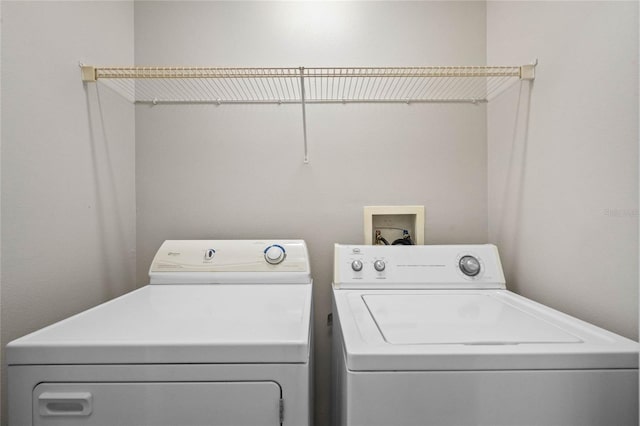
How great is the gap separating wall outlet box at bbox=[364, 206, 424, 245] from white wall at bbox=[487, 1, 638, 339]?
417 millimetres

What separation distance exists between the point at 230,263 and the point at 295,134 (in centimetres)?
76

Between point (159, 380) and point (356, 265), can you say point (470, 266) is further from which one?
point (159, 380)

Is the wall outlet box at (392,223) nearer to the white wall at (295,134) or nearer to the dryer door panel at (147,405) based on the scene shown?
the white wall at (295,134)

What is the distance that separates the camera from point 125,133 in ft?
4.63

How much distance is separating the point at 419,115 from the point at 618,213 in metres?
0.94

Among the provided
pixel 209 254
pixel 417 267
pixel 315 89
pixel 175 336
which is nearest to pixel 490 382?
pixel 417 267

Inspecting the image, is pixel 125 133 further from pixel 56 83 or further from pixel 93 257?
pixel 93 257

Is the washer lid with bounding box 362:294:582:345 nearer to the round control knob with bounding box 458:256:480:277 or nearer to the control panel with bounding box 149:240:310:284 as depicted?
the round control knob with bounding box 458:256:480:277

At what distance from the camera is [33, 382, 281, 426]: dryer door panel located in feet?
2.09

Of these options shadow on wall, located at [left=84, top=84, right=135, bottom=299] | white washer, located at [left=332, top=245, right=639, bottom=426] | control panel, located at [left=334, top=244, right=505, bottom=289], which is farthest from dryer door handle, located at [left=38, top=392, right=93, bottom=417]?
control panel, located at [left=334, top=244, right=505, bottom=289]

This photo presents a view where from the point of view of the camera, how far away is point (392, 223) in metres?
1.51

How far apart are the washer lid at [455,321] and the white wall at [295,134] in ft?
1.80

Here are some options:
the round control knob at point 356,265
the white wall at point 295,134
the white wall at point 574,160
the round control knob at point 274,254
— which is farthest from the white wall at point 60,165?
the white wall at point 574,160

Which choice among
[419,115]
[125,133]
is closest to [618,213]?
[419,115]
